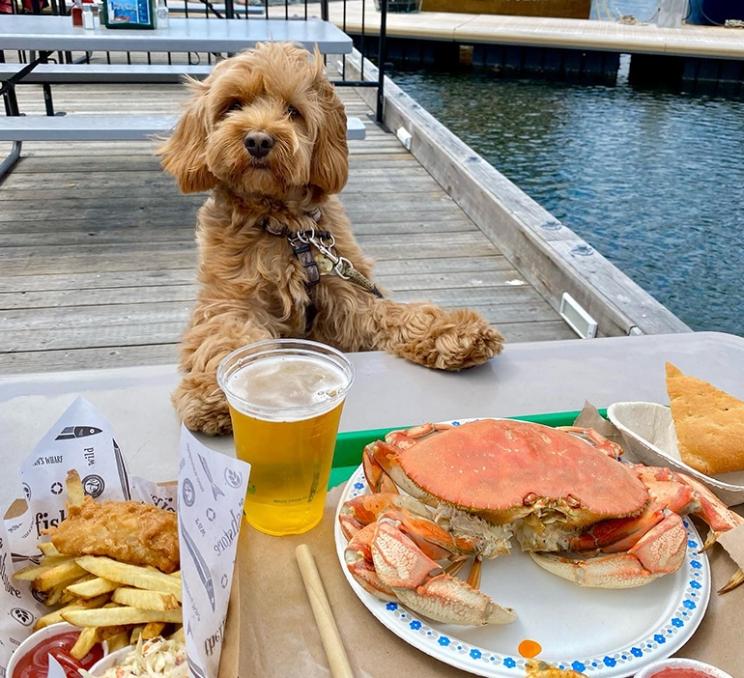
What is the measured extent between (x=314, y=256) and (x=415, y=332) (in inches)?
18.8

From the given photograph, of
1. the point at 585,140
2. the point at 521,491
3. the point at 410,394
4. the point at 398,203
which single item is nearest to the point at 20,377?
the point at 410,394

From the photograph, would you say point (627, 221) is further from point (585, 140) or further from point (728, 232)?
point (585, 140)

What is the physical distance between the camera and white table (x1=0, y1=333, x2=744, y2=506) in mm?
1638

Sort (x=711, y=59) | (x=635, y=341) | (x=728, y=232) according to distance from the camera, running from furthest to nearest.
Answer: (x=711, y=59), (x=728, y=232), (x=635, y=341)

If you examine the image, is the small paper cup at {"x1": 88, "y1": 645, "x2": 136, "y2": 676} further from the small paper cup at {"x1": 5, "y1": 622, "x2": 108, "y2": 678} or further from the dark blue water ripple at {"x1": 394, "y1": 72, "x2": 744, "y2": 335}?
the dark blue water ripple at {"x1": 394, "y1": 72, "x2": 744, "y2": 335}

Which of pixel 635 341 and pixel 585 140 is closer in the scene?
pixel 635 341

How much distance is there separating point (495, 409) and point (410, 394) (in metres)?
0.22

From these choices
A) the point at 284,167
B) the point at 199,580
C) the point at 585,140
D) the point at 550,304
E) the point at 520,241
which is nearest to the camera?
the point at 199,580

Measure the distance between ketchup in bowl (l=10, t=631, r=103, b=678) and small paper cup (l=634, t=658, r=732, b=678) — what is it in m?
0.74

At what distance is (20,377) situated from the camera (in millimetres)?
1812

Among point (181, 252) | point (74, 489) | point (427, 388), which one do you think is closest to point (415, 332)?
point (427, 388)

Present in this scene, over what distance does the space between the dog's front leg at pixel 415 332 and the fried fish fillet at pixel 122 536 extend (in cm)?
112

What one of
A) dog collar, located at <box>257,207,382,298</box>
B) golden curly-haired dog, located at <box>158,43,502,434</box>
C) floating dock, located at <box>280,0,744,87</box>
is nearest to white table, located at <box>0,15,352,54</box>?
golden curly-haired dog, located at <box>158,43,502,434</box>

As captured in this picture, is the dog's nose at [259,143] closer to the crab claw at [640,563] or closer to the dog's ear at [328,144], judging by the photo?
the dog's ear at [328,144]
